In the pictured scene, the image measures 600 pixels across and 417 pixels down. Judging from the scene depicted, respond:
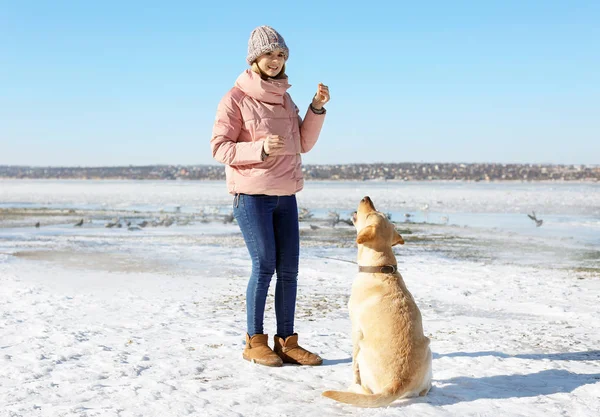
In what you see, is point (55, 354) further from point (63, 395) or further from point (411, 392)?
point (411, 392)

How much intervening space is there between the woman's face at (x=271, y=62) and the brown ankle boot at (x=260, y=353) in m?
1.84

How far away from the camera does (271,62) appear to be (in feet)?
14.2

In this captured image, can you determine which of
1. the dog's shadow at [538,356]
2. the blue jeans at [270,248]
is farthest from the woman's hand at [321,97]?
the dog's shadow at [538,356]

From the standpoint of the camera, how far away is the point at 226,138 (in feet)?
14.1

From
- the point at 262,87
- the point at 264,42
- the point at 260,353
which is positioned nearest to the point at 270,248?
the point at 260,353

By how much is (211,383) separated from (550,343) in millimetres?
2876

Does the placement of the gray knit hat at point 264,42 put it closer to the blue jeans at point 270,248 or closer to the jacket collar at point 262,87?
the jacket collar at point 262,87

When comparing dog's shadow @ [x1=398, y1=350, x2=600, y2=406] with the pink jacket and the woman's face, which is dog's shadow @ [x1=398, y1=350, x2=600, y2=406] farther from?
the woman's face

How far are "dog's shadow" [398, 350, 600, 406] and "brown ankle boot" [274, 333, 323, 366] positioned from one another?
87cm

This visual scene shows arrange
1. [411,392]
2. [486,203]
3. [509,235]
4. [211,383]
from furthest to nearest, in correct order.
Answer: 1. [486,203]
2. [509,235]
3. [211,383]
4. [411,392]

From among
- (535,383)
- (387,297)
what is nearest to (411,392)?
(387,297)

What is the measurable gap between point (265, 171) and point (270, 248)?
0.53 meters

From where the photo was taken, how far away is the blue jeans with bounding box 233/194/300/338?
14.3 feet

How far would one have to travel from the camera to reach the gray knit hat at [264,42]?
424 cm
